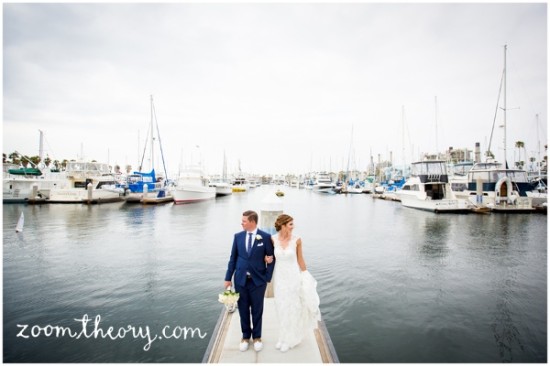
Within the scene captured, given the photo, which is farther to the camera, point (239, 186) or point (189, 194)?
point (239, 186)

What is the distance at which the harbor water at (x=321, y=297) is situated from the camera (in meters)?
5.70

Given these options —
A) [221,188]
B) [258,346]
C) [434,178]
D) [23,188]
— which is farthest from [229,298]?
[221,188]

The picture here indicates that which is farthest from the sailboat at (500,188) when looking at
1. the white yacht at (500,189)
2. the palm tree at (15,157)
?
the palm tree at (15,157)

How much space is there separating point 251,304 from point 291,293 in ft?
2.23

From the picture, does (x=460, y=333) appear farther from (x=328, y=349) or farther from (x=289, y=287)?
(x=289, y=287)

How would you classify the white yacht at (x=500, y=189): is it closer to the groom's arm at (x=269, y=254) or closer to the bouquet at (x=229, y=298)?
the groom's arm at (x=269, y=254)

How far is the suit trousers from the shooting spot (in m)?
4.28

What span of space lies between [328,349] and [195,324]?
12.1 ft

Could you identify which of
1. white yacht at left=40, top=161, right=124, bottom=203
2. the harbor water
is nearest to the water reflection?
the harbor water

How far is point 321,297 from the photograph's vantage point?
808 cm

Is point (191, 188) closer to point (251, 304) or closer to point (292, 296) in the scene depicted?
point (251, 304)

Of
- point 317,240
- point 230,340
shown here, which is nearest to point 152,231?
point 317,240

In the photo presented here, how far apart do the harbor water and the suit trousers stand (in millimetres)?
Result: 1877

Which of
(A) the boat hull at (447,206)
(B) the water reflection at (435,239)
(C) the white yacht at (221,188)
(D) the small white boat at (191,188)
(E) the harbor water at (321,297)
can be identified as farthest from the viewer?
(C) the white yacht at (221,188)
